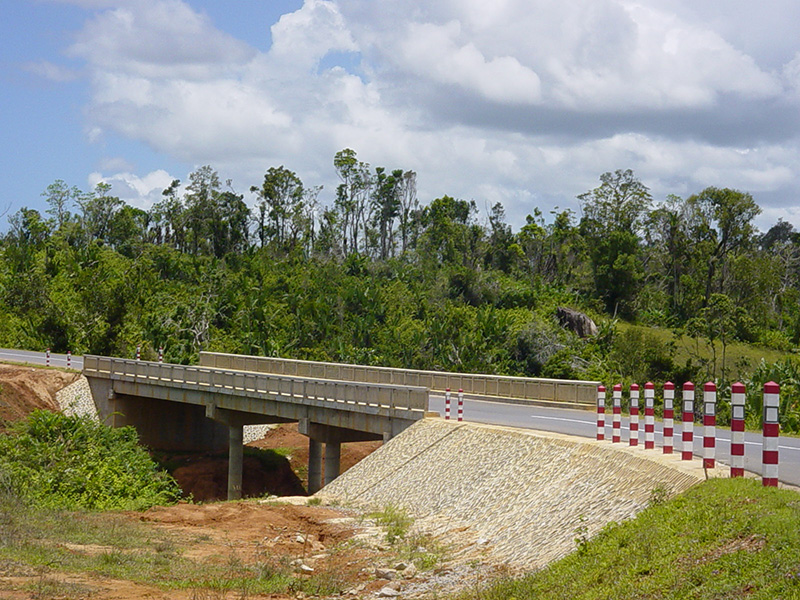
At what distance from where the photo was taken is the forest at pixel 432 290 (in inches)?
2388

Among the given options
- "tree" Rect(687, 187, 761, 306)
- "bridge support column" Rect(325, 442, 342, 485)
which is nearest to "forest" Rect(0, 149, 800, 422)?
"tree" Rect(687, 187, 761, 306)

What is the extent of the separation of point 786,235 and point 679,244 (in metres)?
41.4

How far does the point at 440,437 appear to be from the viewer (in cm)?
2520

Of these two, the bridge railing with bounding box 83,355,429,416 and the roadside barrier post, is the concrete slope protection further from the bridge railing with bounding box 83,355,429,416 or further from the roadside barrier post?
the bridge railing with bounding box 83,355,429,416

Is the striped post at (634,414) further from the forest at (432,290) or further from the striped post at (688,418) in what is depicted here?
the forest at (432,290)

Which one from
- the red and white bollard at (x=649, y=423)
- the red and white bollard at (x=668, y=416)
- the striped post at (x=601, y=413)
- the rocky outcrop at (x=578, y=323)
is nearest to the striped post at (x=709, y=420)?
the red and white bollard at (x=668, y=416)

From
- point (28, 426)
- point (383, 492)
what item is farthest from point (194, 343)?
point (383, 492)

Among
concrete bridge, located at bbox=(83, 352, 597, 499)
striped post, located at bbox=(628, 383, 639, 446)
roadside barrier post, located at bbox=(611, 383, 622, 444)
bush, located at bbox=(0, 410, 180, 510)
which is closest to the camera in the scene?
striped post, located at bbox=(628, 383, 639, 446)

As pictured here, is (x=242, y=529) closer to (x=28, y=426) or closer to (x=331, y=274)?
(x=28, y=426)

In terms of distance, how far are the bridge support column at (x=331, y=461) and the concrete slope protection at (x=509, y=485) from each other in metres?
6.91

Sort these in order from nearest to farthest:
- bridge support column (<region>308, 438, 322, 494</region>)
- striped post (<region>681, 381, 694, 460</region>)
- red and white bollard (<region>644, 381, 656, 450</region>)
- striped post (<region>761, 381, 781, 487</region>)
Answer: striped post (<region>761, 381, 781, 487</region>), striped post (<region>681, 381, 694, 460</region>), red and white bollard (<region>644, 381, 656, 450</region>), bridge support column (<region>308, 438, 322, 494</region>)

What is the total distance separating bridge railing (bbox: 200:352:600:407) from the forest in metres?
8.32

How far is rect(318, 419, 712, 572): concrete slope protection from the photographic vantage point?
45.3 ft

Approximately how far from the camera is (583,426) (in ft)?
83.1
